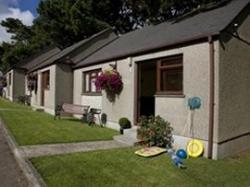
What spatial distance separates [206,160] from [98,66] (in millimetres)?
9590

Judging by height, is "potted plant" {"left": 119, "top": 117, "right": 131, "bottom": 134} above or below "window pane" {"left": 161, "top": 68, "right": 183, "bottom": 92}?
below

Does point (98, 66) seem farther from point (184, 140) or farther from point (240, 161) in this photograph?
point (240, 161)

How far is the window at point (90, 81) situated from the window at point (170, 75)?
6.61m

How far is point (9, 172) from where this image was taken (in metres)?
8.01

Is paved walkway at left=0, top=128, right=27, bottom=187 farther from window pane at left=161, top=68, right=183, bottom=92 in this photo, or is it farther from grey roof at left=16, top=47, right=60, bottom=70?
grey roof at left=16, top=47, right=60, bottom=70

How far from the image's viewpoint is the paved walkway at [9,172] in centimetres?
718

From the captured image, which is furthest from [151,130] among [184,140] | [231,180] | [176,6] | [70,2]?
[70,2]

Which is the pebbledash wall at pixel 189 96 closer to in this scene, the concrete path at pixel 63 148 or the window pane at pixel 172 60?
the window pane at pixel 172 60

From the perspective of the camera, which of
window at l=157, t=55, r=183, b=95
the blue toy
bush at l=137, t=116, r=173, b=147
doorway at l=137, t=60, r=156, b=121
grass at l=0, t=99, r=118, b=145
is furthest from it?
doorway at l=137, t=60, r=156, b=121

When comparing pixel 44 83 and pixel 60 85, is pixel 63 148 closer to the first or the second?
pixel 60 85

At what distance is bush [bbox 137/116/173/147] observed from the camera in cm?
1074

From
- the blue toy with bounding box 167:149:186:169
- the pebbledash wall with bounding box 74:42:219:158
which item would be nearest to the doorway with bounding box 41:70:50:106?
the pebbledash wall with bounding box 74:42:219:158

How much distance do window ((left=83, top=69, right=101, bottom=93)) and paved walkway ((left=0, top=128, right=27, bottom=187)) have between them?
8.63 meters

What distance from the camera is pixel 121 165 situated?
333 inches
